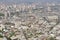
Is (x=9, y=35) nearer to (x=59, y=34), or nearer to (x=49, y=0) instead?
(x=59, y=34)

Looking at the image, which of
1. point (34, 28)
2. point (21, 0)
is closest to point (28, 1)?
point (21, 0)

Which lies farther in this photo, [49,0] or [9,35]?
[49,0]

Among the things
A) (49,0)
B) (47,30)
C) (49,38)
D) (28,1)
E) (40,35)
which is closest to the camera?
(49,38)

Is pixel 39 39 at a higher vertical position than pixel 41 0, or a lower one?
lower

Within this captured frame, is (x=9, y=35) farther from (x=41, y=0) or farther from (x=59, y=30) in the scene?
(x=41, y=0)

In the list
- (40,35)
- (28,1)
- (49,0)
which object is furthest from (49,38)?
(49,0)

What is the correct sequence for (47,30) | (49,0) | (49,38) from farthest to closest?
(49,0)
(47,30)
(49,38)

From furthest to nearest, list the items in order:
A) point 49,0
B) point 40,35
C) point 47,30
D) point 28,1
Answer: point 49,0
point 28,1
point 47,30
point 40,35

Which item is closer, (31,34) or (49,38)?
(49,38)

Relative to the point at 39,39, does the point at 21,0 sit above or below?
above
